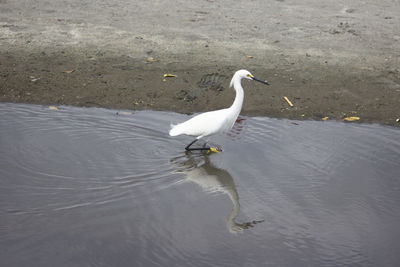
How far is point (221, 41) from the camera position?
11.5 meters

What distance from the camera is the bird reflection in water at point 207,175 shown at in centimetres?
592

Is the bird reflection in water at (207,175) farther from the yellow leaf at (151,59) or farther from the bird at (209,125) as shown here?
the yellow leaf at (151,59)

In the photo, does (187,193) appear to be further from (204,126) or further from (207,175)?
(204,126)

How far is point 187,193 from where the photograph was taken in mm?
5836

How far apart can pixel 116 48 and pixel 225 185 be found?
19.2 ft

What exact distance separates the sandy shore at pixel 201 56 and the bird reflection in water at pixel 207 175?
1862 millimetres

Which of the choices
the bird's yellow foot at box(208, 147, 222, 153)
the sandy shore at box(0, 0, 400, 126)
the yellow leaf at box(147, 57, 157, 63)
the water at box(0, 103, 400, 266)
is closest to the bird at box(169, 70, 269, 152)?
the bird's yellow foot at box(208, 147, 222, 153)

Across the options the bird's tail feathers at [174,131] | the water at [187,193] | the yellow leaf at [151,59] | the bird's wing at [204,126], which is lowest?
the water at [187,193]

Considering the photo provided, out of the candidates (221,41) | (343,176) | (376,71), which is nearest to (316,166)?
(343,176)

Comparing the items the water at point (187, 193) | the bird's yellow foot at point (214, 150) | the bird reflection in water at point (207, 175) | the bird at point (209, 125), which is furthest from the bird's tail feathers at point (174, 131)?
the bird's yellow foot at point (214, 150)

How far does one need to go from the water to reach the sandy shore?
32.3 inches

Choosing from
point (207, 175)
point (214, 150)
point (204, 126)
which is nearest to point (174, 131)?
point (204, 126)

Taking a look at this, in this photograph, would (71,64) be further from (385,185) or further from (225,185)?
(385,185)

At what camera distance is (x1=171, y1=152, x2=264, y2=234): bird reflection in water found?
5922 mm
